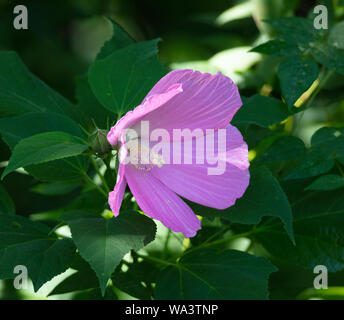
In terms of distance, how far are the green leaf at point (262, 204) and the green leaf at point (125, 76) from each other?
0.22 metres

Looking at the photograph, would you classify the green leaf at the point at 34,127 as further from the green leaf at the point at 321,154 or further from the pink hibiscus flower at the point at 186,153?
the green leaf at the point at 321,154

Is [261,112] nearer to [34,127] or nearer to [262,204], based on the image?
[262,204]

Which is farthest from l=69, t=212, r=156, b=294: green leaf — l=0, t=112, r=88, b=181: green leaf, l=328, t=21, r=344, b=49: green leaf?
l=328, t=21, r=344, b=49: green leaf

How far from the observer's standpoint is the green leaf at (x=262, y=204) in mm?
830

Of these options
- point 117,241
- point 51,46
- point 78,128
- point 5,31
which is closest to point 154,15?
point 51,46

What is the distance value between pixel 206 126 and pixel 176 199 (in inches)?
4.4

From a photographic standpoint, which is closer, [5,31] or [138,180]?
[138,180]

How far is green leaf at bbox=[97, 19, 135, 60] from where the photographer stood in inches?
41.2

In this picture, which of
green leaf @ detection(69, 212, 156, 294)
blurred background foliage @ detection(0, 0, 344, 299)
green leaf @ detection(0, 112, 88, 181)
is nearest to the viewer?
green leaf @ detection(69, 212, 156, 294)

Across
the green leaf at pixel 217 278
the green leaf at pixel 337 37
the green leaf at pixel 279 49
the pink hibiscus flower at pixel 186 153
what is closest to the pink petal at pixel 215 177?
the pink hibiscus flower at pixel 186 153

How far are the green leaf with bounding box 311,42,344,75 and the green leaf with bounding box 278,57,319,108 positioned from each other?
44 millimetres

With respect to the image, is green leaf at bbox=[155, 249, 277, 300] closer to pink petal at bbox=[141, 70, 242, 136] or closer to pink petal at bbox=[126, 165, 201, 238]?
pink petal at bbox=[126, 165, 201, 238]

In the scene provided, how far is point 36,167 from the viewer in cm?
92

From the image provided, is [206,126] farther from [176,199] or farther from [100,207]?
[100,207]
